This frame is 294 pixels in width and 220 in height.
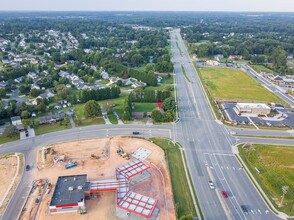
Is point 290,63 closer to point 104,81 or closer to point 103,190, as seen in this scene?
point 104,81

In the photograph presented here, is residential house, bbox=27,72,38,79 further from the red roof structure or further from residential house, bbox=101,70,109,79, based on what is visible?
the red roof structure

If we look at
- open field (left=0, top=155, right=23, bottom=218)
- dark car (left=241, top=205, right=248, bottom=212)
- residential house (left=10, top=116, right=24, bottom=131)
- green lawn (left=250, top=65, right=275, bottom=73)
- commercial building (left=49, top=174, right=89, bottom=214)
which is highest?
commercial building (left=49, top=174, right=89, bottom=214)

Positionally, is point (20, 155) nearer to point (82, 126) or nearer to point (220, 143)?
point (82, 126)

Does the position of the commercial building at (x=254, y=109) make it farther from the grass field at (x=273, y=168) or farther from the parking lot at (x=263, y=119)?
the grass field at (x=273, y=168)

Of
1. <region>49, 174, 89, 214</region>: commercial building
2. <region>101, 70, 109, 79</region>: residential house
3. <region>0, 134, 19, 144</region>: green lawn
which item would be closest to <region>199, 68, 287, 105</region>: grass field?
<region>101, 70, 109, 79</region>: residential house

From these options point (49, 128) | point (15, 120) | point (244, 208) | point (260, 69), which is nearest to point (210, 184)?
point (244, 208)

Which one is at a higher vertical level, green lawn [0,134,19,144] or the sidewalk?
green lawn [0,134,19,144]
